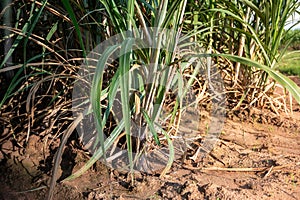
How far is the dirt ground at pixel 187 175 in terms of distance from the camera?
3.47 ft

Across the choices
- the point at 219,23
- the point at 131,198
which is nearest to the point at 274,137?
the point at 219,23

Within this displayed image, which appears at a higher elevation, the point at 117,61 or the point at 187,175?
the point at 117,61

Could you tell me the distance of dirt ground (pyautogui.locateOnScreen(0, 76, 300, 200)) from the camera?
41.6 inches

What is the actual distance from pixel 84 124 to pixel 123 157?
0.18 metres

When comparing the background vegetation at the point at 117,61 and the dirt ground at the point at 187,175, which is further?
the dirt ground at the point at 187,175

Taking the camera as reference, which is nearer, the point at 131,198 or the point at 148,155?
the point at 131,198

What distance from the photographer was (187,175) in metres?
1.14

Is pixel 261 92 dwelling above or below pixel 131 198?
above

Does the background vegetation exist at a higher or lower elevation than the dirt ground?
higher

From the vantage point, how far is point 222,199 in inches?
39.7

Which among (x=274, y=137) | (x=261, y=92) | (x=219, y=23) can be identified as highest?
(x=219, y=23)

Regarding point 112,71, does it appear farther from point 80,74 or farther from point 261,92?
point 261,92

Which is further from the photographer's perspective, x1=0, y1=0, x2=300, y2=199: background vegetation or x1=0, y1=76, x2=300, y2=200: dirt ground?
x1=0, y1=76, x2=300, y2=200: dirt ground

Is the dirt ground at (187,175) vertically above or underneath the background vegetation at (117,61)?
underneath
